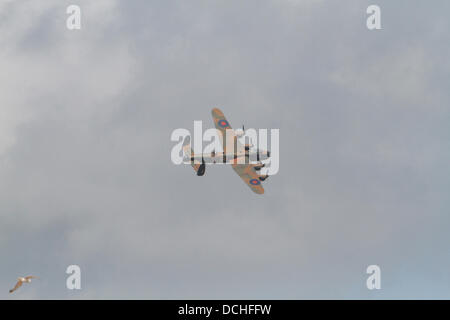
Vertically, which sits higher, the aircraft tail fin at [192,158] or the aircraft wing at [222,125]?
the aircraft wing at [222,125]

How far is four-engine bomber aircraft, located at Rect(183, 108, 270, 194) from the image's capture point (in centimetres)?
10312

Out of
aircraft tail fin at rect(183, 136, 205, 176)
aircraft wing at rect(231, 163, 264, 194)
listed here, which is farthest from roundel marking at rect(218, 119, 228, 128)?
aircraft wing at rect(231, 163, 264, 194)

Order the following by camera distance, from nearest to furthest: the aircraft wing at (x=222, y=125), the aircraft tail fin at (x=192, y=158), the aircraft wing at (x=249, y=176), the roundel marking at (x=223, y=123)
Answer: the aircraft tail fin at (x=192, y=158)
the aircraft wing at (x=249, y=176)
the aircraft wing at (x=222, y=125)
the roundel marking at (x=223, y=123)

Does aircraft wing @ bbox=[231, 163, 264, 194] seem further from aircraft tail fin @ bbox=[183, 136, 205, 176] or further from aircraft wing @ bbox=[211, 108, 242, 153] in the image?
aircraft tail fin @ bbox=[183, 136, 205, 176]

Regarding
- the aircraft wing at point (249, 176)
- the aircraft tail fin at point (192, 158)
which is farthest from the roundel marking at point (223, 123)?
the aircraft wing at point (249, 176)

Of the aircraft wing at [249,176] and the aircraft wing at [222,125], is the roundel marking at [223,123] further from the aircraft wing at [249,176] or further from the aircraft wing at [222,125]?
the aircraft wing at [249,176]

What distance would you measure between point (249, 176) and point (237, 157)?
14.2ft

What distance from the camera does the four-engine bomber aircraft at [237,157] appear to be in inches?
4060

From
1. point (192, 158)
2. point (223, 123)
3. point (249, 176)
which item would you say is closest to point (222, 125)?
point (223, 123)

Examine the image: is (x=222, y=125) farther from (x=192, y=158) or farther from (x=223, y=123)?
(x=192, y=158)

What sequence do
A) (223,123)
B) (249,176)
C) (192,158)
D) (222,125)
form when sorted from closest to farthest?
(192,158), (249,176), (222,125), (223,123)

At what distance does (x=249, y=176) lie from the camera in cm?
10844
